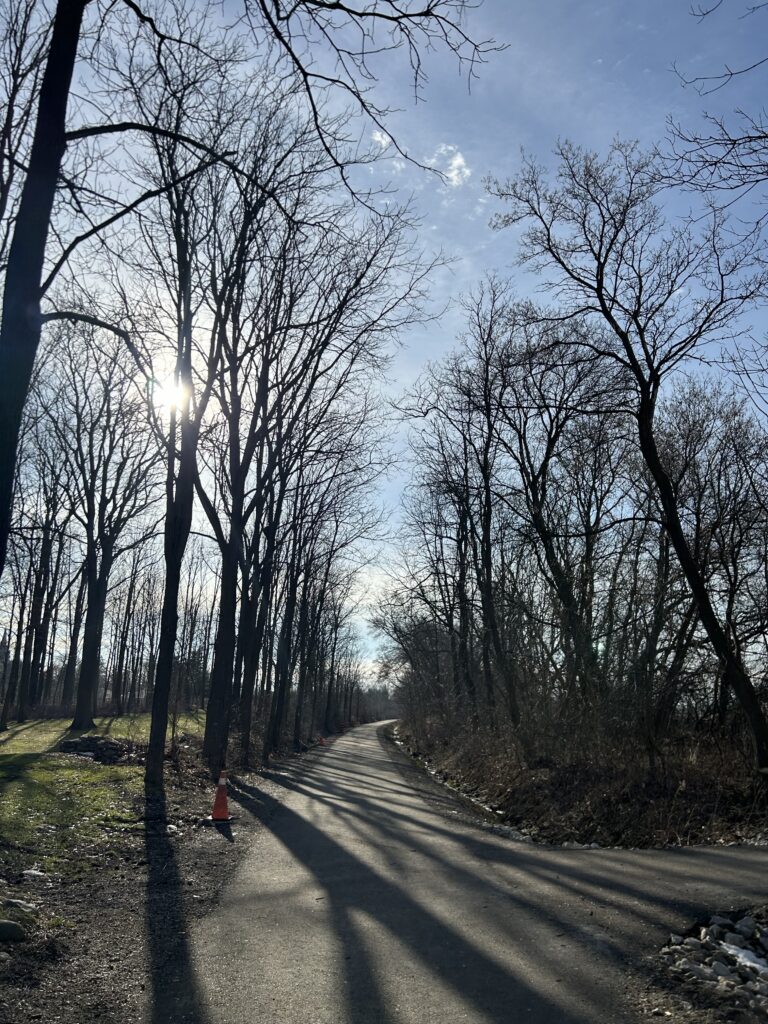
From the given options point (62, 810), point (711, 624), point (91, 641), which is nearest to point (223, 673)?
point (62, 810)

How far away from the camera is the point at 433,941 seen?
5664 mm

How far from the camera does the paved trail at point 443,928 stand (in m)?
4.48

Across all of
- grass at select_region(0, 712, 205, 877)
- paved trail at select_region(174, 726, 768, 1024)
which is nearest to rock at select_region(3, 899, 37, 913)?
paved trail at select_region(174, 726, 768, 1024)

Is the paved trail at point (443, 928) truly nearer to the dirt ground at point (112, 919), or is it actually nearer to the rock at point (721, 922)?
the rock at point (721, 922)

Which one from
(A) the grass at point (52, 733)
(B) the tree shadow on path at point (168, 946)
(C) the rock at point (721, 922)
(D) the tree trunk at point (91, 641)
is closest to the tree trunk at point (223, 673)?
(A) the grass at point (52, 733)

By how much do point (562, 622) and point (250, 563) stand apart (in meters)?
11.0

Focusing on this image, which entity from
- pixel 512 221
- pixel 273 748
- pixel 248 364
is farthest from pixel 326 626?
pixel 512 221

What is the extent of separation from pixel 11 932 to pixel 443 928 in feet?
10.3

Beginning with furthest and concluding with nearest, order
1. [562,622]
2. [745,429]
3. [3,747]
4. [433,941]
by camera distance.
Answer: [3,747] → [745,429] → [562,622] → [433,941]

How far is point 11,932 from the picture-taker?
5379 mm

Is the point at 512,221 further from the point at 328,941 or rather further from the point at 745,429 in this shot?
the point at 328,941

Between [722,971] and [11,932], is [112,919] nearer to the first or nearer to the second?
[11,932]

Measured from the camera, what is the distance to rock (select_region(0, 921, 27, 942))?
534 cm

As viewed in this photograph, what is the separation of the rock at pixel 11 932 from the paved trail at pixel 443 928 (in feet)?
3.93
